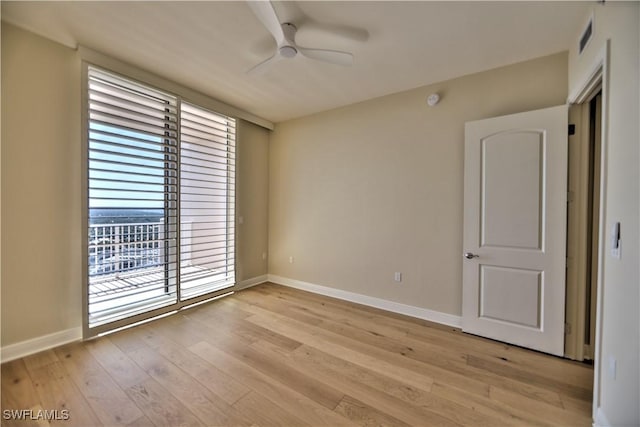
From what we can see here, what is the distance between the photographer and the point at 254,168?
4.28 metres

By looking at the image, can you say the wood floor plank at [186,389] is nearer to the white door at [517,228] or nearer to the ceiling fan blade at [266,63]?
the white door at [517,228]

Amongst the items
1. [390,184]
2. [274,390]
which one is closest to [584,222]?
[390,184]

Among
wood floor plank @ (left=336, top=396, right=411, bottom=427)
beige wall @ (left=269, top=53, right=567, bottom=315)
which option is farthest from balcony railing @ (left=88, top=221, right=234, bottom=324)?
wood floor plank @ (left=336, top=396, right=411, bottom=427)

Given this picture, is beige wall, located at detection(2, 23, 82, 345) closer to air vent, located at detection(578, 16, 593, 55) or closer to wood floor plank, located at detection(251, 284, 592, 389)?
wood floor plank, located at detection(251, 284, 592, 389)

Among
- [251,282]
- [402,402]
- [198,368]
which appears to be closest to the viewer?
[402,402]

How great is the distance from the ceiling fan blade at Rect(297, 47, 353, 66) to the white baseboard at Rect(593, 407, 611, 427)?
2.81 meters

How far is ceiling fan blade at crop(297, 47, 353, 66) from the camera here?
2.06 meters

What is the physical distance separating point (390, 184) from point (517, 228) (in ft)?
4.59

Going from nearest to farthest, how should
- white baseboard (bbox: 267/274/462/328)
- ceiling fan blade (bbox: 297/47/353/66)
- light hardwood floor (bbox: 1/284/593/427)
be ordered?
light hardwood floor (bbox: 1/284/593/427), ceiling fan blade (bbox: 297/47/353/66), white baseboard (bbox: 267/274/462/328)

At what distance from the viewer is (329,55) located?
2117 mm

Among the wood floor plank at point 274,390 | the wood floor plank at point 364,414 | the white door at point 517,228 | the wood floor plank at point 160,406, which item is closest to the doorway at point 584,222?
the white door at point 517,228

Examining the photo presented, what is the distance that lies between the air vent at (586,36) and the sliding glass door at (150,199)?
383cm

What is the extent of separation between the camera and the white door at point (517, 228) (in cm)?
227

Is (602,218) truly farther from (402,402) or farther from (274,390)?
(274,390)
